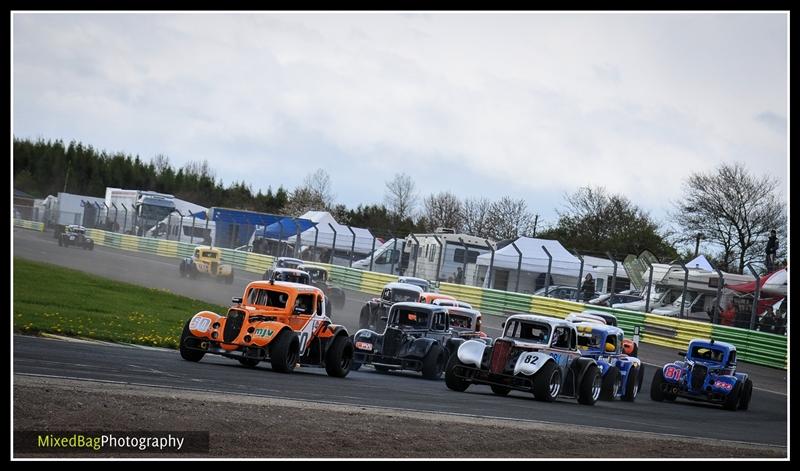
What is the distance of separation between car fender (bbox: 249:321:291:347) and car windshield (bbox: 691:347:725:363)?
33.3 ft

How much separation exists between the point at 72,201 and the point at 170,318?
3234 centimetres

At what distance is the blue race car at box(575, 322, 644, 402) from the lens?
21359mm

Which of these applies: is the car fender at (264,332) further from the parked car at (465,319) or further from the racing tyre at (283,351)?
the parked car at (465,319)

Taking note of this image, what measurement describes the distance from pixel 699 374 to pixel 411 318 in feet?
21.2

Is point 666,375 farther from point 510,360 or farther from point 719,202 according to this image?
point 719,202

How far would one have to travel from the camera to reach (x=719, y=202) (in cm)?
5925

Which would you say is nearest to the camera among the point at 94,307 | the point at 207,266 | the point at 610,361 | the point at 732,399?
the point at 610,361

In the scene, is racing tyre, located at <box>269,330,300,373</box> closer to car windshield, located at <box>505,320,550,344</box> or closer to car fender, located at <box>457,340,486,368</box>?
car fender, located at <box>457,340,486,368</box>

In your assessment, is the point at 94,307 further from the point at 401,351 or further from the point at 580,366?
the point at 580,366

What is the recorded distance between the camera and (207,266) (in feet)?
154

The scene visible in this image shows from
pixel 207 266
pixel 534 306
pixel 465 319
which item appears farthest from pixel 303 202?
pixel 465 319

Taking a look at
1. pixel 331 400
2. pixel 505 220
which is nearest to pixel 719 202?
pixel 505 220

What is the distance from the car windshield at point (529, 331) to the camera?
19797mm

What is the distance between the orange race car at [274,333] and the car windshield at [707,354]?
8.46 m
